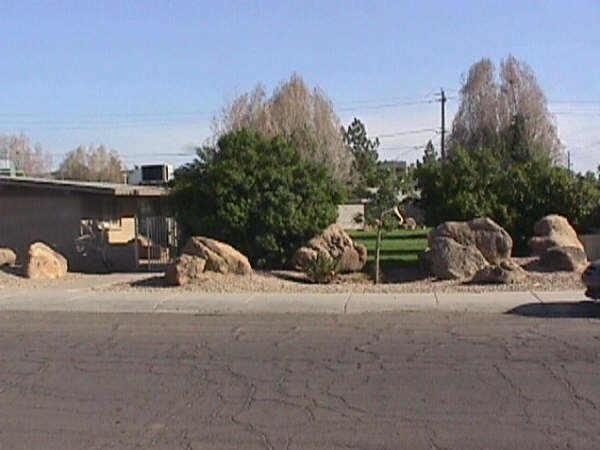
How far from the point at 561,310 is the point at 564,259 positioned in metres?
5.68

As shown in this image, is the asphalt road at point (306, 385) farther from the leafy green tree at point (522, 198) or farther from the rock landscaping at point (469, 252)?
the leafy green tree at point (522, 198)

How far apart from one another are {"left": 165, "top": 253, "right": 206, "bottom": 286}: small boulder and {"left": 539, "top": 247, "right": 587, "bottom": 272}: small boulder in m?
7.80

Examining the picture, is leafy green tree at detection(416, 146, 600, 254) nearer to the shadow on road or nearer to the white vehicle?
the shadow on road

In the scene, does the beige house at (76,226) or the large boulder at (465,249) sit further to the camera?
the beige house at (76,226)

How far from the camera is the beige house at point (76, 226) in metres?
25.5

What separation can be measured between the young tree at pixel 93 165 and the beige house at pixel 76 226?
6065 cm

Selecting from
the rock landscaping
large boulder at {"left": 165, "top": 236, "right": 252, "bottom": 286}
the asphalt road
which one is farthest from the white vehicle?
large boulder at {"left": 165, "top": 236, "right": 252, "bottom": 286}

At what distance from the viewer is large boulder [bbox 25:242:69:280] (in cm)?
2183

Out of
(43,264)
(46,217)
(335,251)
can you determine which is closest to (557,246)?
(335,251)

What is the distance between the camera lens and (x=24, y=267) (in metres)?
22.2

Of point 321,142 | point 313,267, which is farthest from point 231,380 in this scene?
point 321,142

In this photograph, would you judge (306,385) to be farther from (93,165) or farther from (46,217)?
(93,165)

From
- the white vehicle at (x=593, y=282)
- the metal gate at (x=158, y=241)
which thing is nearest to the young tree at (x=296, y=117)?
the metal gate at (x=158, y=241)

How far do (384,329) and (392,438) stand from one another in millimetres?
6019
